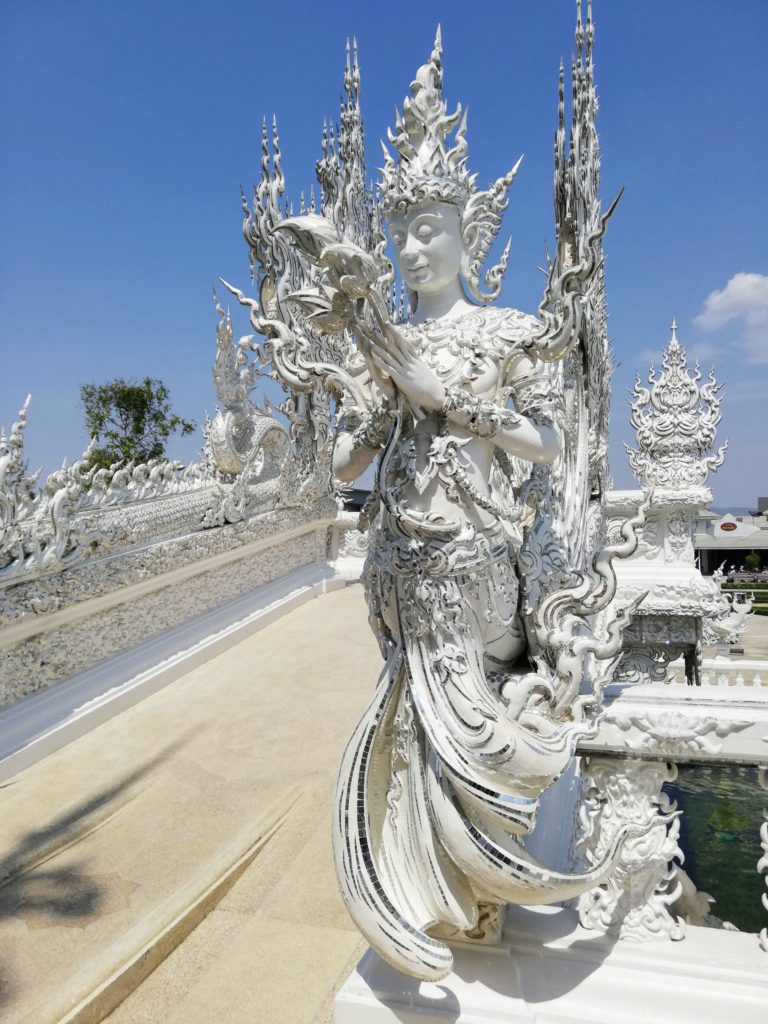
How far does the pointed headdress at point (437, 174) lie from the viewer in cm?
144

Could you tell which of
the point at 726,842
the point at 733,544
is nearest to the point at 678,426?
the point at 726,842

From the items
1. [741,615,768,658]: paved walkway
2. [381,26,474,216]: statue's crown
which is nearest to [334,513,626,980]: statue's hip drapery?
[381,26,474,216]: statue's crown

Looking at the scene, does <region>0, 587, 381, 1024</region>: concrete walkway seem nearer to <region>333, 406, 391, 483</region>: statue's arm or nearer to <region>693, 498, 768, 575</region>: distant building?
<region>333, 406, 391, 483</region>: statue's arm

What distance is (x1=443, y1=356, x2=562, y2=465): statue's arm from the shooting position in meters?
1.33

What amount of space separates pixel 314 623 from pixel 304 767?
7.69 ft

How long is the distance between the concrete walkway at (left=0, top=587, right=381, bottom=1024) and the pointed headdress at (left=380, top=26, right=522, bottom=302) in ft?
5.69

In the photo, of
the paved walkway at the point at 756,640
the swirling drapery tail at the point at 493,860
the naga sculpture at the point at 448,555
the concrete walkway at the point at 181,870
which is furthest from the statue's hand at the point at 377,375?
the paved walkway at the point at 756,640

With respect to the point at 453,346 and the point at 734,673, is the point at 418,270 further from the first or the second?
the point at 734,673

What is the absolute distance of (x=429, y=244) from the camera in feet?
4.83

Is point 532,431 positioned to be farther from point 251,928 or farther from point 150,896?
point 150,896

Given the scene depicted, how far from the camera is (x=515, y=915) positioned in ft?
4.79

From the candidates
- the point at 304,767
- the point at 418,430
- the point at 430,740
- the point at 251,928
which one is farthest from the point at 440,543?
the point at 304,767

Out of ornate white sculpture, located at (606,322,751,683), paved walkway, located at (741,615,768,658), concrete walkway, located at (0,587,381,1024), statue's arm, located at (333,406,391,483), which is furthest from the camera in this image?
paved walkway, located at (741,615,768,658)

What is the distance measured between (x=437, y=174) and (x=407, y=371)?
0.49 m
